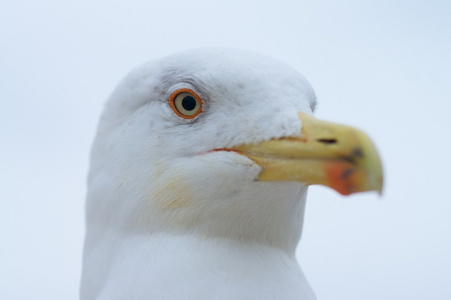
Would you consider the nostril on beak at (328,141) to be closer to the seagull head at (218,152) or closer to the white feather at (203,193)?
the seagull head at (218,152)

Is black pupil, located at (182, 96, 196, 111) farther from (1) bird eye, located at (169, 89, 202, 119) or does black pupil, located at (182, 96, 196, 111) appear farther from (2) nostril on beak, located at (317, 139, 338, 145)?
(2) nostril on beak, located at (317, 139, 338, 145)

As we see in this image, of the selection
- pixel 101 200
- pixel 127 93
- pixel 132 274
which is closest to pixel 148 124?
pixel 127 93

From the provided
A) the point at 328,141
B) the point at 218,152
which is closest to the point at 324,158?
the point at 328,141

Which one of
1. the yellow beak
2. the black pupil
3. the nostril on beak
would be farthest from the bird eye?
the nostril on beak

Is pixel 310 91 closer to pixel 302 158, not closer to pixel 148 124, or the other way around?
pixel 302 158

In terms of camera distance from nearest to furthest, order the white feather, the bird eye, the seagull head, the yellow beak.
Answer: the yellow beak → the seagull head → the white feather → the bird eye

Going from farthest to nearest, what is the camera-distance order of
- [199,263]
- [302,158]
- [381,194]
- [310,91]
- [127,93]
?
1. [127,93]
2. [310,91]
3. [199,263]
4. [302,158]
5. [381,194]
